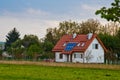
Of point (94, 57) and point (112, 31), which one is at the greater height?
point (112, 31)

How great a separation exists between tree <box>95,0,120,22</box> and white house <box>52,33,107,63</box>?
38.3m

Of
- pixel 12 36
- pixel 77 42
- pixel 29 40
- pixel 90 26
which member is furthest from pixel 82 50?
pixel 12 36

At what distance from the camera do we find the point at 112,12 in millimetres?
43969

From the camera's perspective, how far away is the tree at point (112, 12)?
43531 mm

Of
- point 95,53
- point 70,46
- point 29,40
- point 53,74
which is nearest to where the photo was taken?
point 53,74

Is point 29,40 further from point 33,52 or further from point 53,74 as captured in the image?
point 53,74

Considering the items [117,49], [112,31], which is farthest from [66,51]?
[112,31]

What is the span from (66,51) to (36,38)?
31.8 meters

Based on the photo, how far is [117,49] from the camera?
89438 millimetres

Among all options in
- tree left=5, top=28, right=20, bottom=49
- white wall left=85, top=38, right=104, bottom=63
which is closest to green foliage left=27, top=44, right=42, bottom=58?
white wall left=85, top=38, right=104, bottom=63

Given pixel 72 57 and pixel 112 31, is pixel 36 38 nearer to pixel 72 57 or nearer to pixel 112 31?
pixel 112 31

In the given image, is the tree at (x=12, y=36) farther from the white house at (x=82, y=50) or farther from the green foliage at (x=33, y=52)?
the white house at (x=82, y=50)

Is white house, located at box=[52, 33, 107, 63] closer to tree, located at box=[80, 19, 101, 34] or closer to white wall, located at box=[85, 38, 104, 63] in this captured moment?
white wall, located at box=[85, 38, 104, 63]

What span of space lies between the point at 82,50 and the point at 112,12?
39174 millimetres
